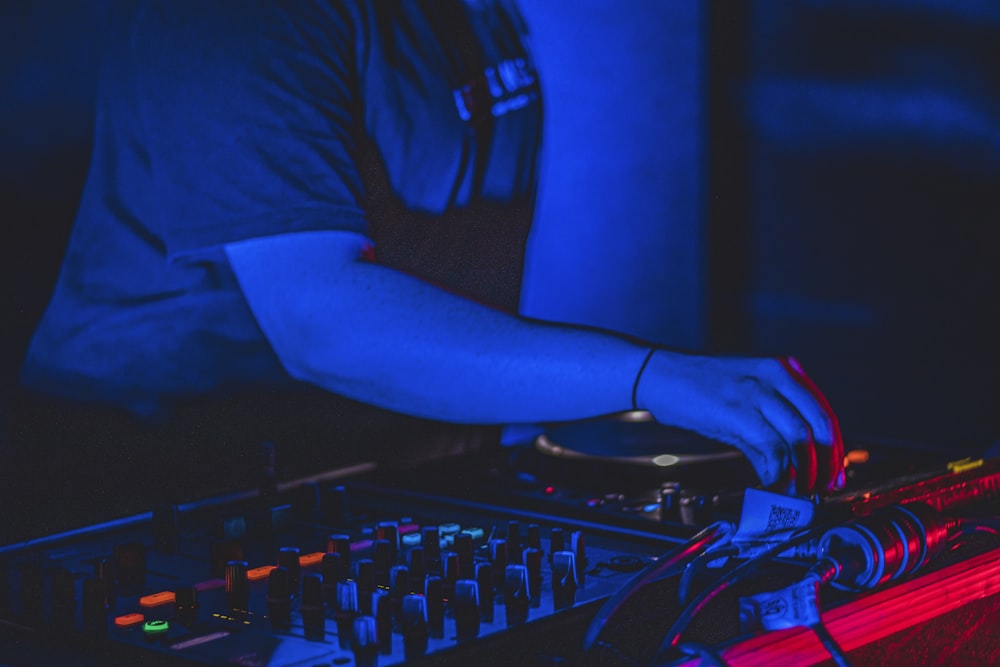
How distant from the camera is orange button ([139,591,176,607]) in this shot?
0.96m

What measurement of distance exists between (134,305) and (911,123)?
4.79 feet

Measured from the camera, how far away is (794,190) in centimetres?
235

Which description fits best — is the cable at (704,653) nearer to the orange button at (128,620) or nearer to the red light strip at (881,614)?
the red light strip at (881,614)

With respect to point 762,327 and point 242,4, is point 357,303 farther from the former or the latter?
point 762,327

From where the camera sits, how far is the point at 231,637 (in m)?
0.89

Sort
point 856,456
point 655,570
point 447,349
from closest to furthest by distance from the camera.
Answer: point 655,570 → point 447,349 → point 856,456

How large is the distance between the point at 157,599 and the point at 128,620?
51 mm

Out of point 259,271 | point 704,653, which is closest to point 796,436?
point 704,653

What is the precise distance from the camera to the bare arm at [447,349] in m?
1.22

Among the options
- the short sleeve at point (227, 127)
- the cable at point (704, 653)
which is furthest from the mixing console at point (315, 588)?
the short sleeve at point (227, 127)

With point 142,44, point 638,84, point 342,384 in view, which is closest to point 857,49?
point 638,84

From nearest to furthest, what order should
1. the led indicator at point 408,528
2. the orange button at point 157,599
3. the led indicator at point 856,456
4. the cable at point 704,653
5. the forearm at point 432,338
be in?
1. the cable at point 704,653
2. the orange button at point 157,599
3. the led indicator at point 408,528
4. the forearm at point 432,338
5. the led indicator at point 856,456

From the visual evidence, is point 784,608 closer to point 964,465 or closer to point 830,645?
point 830,645

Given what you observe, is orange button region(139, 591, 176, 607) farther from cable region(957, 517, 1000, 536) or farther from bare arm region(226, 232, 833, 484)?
cable region(957, 517, 1000, 536)
